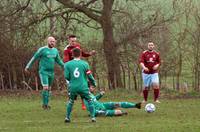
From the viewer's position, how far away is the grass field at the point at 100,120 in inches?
542

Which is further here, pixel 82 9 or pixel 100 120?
pixel 82 9

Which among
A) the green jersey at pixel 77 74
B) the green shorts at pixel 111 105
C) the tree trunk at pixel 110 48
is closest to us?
the green jersey at pixel 77 74

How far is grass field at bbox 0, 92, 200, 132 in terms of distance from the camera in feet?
45.1

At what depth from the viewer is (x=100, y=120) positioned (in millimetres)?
15641

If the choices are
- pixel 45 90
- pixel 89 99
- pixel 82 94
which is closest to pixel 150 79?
pixel 45 90

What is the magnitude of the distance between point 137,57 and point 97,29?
2465 mm

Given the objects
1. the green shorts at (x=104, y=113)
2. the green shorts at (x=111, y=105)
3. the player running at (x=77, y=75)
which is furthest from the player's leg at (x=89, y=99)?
the green shorts at (x=111, y=105)

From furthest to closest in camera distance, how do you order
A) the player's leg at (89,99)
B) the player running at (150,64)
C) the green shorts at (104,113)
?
1. the player running at (150,64)
2. the green shorts at (104,113)
3. the player's leg at (89,99)

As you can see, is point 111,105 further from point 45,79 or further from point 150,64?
point 150,64

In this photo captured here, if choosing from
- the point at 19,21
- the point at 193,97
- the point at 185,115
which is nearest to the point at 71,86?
the point at 185,115

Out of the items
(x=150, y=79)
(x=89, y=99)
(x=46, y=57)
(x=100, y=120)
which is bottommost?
(x=100, y=120)

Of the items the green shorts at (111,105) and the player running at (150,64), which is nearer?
the green shorts at (111,105)

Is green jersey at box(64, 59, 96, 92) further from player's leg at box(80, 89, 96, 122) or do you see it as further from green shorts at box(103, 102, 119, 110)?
green shorts at box(103, 102, 119, 110)

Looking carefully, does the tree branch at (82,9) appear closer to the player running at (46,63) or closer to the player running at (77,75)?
the player running at (46,63)
